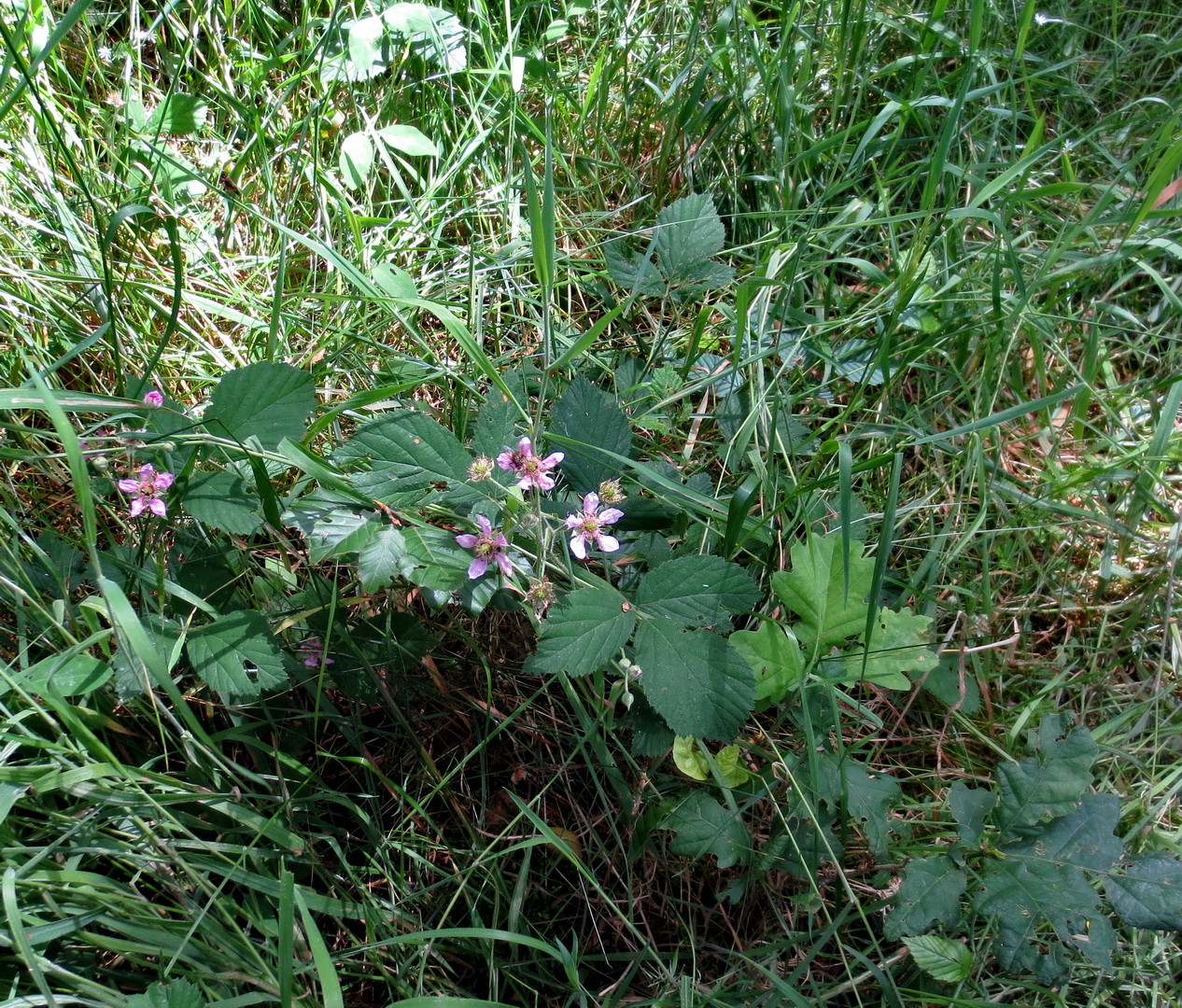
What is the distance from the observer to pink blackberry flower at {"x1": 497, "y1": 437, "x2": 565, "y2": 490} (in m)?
1.30

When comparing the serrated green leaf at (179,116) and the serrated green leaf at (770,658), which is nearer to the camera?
the serrated green leaf at (770,658)

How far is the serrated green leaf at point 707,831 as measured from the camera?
4.79 feet

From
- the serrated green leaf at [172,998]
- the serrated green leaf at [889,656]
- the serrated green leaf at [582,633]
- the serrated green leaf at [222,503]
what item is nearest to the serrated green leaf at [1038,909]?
the serrated green leaf at [889,656]

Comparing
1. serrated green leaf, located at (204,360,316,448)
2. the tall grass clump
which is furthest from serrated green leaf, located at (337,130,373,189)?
serrated green leaf, located at (204,360,316,448)

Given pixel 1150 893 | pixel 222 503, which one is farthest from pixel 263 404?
pixel 1150 893

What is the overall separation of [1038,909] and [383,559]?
1.19 m

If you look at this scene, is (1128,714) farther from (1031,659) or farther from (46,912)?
(46,912)

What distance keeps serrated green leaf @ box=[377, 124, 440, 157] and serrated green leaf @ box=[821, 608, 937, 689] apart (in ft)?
5.05

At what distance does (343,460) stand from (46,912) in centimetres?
85

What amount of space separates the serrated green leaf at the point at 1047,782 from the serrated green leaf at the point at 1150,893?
0.46 feet

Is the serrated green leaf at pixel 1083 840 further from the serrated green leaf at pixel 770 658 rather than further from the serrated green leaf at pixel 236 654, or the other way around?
the serrated green leaf at pixel 236 654

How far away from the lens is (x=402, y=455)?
140cm

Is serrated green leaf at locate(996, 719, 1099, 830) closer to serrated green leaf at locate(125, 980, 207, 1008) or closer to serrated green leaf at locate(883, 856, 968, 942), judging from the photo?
serrated green leaf at locate(883, 856, 968, 942)

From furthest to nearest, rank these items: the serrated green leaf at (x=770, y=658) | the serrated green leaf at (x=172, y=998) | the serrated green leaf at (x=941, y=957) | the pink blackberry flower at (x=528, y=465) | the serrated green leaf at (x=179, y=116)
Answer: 1. the serrated green leaf at (x=179, y=116)
2. the serrated green leaf at (x=770, y=658)
3. the serrated green leaf at (x=941, y=957)
4. the pink blackberry flower at (x=528, y=465)
5. the serrated green leaf at (x=172, y=998)
